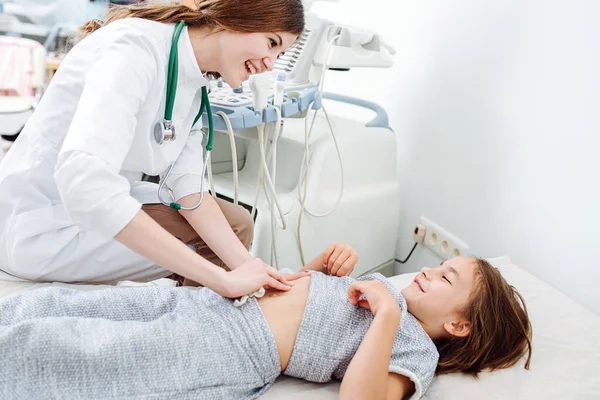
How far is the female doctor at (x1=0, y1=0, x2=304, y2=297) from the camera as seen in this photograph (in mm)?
874

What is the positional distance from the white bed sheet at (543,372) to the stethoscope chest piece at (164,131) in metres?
0.39

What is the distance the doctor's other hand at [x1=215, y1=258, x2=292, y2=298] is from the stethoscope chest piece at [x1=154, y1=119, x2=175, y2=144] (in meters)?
0.32

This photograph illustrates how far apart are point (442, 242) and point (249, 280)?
1.12 meters

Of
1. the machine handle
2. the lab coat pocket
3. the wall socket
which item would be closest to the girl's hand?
the lab coat pocket

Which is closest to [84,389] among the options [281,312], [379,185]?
[281,312]

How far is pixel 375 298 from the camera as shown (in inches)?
41.5

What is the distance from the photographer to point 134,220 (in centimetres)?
90

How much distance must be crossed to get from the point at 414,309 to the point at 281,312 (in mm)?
326

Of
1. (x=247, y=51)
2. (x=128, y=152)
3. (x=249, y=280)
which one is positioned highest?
(x=247, y=51)

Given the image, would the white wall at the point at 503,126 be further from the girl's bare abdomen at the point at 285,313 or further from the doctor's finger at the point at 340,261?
the girl's bare abdomen at the point at 285,313

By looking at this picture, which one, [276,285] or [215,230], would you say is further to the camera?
[215,230]

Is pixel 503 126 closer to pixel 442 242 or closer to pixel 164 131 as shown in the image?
pixel 442 242

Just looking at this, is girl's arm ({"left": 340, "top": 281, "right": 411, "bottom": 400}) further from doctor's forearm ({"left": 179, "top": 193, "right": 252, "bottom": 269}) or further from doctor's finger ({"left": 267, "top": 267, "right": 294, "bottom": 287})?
doctor's forearm ({"left": 179, "top": 193, "right": 252, "bottom": 269})

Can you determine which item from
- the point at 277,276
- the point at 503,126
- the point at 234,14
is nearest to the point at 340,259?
the point at 277,276
